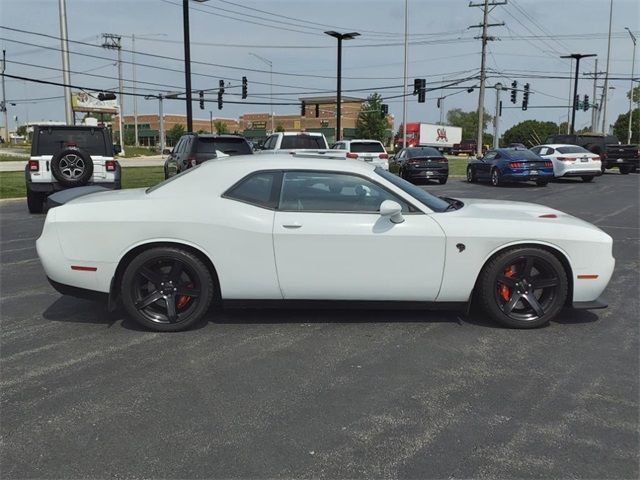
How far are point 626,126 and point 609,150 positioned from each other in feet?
285

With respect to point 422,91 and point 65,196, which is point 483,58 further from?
point 65,196

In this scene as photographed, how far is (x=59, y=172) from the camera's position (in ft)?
36.5

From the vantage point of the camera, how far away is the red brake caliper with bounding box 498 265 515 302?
470 centimetres

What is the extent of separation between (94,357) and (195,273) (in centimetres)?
98

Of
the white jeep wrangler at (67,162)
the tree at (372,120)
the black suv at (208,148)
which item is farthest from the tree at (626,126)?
the white jeep wrangler at (67,162)

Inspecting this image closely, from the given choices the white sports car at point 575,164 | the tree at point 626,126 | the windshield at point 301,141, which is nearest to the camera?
the windshield at point 301,141

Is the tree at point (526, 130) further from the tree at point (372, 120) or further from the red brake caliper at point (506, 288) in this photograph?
the red brake caliper at point (506, 288)

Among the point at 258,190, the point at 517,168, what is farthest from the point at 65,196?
the point at 517,168

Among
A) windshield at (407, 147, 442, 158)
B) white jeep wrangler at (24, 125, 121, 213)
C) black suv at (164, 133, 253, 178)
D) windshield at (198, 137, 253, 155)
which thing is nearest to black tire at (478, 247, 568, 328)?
white jeep wrangler at (24, 125, 121, 213)

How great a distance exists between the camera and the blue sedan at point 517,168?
65.7 feet

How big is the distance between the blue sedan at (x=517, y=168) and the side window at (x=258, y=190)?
17.1m

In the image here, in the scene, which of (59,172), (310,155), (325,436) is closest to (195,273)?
(310,155)

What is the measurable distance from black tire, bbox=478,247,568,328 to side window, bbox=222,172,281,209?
6.08 feet

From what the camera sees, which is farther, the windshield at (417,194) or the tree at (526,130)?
the tree at (526,130)
